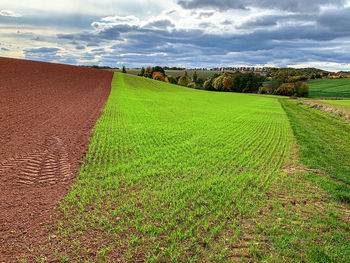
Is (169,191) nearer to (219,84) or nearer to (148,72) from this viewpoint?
(219,84)

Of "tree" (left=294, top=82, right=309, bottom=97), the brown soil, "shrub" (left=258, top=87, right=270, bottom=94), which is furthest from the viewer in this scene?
"shrub" (left=258, top=87, right=270, bottom=94)

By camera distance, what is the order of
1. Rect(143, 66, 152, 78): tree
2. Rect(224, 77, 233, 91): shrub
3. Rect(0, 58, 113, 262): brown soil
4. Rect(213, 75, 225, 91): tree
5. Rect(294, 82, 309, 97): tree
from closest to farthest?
Rect(0, 58, 113, 262): brown soil
Rect(294, 82, 309, 97): tree
Rect(224, 77, 233, 91): shrub
Rect(213, 75, 225, 91): tree
Rect(143, 66, 152, 78): tree

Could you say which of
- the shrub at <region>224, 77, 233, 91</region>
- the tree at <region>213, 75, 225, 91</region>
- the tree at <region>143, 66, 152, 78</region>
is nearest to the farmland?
the shrub at <region>224, 77, 233, 91</region>

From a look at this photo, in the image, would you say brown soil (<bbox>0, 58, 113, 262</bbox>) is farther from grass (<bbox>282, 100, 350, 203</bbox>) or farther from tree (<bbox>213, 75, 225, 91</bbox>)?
tree (<bbox>213, 75, 225, 91</bbox>)

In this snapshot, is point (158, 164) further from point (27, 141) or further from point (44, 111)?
point (44, 111)

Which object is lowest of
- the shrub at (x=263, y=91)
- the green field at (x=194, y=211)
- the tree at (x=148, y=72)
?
the green field at (x=194, y=211)

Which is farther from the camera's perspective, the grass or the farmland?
Answer: the grass

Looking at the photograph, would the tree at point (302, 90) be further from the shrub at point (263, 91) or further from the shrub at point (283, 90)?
the shrub at point (263, 91)

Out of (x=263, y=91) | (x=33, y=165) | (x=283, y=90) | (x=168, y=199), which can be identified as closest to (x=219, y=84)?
(x=263, y=91)

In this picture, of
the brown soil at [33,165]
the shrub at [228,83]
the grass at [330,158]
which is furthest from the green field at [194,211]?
the shrub at [228,83]

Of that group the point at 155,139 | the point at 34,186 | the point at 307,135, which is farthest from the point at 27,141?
the point at 307,135

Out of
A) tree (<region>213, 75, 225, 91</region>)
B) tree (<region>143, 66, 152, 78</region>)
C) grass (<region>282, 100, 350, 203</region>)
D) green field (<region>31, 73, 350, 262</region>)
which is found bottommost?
green field (<region>31, 73, 350, 262</region>)

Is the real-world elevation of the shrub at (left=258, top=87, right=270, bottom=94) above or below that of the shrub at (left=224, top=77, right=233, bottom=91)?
below

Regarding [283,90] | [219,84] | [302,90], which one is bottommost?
[283,90]
